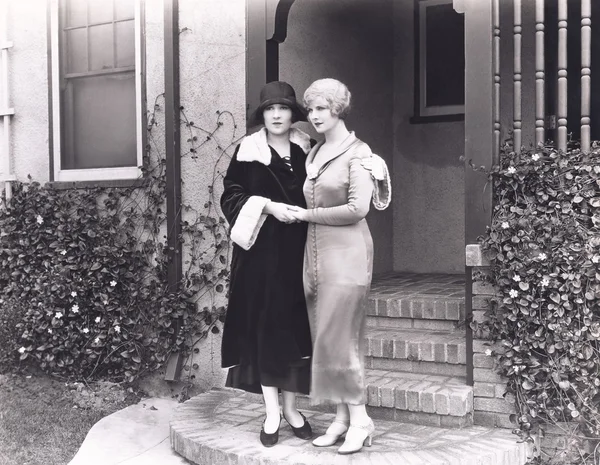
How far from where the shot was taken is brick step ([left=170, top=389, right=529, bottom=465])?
10.3 ft

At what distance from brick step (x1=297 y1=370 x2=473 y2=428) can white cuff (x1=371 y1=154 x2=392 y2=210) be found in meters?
1.08

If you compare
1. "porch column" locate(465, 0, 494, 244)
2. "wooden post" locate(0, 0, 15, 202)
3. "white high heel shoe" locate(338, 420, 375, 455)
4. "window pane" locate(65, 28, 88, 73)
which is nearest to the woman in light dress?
"white high heel shoe" locate(338, 420, 375, 455)

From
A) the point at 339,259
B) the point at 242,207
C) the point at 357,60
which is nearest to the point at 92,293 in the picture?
the point at 242,207

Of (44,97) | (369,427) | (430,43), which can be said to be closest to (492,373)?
(369,427)

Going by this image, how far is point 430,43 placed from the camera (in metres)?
6.00

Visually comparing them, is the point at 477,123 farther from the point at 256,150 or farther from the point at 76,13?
the point at 76,13

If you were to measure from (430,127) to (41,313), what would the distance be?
11.3 feet

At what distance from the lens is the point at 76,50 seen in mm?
5266

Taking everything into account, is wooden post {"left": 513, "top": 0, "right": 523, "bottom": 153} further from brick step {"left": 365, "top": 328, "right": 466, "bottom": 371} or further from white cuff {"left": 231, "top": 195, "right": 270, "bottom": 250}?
white cuff {"left": 231, "top": 195, "right": 270, "bottom": 250}

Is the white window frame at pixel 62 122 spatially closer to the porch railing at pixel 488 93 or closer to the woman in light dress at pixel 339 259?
the woman in light dress at pixel 339 259

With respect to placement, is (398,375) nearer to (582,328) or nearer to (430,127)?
(582,328)

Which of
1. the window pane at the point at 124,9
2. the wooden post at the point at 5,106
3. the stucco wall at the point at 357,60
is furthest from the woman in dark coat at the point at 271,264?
the wooden post at the point at 5,106

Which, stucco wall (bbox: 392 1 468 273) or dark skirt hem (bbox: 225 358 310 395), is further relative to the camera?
stucco wall (bbox: 392 1 468 273)

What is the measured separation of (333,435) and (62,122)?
3.32m
